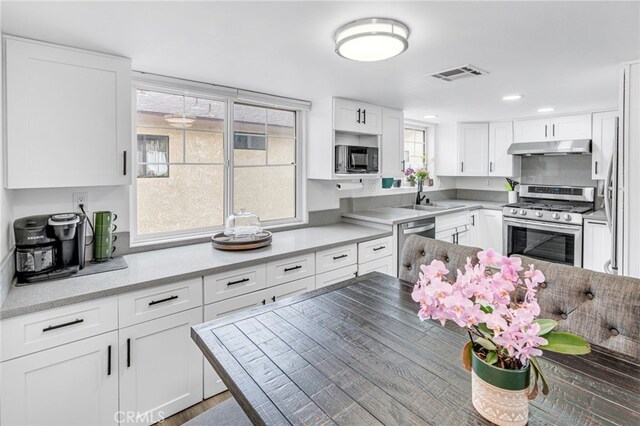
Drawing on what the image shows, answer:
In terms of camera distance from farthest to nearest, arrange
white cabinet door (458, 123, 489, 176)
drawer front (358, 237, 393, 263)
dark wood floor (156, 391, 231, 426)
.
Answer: white cabinet door (458, 123, 489, 176)
drawer front (358, 237, 393, 263)
dark wood floor (156, 391, 231, 426)

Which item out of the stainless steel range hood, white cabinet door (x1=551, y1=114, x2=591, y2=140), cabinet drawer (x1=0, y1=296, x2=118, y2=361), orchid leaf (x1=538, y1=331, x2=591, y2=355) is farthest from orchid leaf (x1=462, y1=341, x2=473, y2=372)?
white cabinet door (x1=551, y1=114, x2=591, y2=140)

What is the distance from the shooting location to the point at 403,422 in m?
0.85

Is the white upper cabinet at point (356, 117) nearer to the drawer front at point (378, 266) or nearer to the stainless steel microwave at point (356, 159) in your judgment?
the stainless steel microwave at point (356, 159)

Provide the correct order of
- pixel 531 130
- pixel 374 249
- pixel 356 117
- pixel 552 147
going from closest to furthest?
pixel 374 249 → pixel 356 117 → pixel 552 147 → pixel 531 130

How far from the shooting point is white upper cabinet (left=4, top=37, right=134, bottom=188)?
173 cm

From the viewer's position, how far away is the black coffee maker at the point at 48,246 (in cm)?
178

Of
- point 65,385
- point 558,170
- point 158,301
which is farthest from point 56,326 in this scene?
point 558,170

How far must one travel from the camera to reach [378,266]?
124 inches

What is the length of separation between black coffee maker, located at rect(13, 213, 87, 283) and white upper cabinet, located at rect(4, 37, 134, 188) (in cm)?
23

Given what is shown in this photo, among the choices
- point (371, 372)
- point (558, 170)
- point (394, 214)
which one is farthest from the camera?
point (558, 170)

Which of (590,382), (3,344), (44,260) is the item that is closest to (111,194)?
(44,260)

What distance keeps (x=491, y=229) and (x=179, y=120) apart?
395 cm

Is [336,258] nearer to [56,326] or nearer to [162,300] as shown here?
[162,300]

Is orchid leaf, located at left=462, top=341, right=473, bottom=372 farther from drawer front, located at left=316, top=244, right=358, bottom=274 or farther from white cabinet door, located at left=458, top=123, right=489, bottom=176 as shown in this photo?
white cabinet door, located at left=458, top=123, right=489, bottom=176
